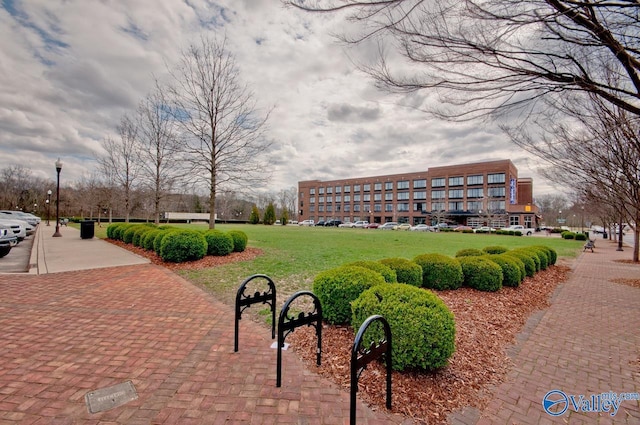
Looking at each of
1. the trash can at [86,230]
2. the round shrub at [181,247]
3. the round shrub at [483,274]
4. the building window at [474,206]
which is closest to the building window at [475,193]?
the building window at [474,206]

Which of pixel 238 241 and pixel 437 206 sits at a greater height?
pixel 437 206

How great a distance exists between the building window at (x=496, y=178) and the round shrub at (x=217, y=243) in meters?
62.4

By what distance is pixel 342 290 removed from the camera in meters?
4.25

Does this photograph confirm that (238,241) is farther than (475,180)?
No

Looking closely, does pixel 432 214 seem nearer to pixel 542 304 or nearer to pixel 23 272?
pixel 542 304

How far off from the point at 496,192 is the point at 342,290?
2570 inches

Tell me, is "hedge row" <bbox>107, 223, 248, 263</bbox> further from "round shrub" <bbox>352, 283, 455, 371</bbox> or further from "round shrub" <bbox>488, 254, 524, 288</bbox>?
"round shrub" <bbox>488, 254, 524, 288</bbox>

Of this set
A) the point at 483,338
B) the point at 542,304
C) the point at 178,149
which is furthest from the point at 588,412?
the point at 178,149

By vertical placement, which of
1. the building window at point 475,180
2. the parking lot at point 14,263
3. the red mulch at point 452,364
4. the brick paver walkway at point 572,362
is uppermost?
the building window at point 475,180

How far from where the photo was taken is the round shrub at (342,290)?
4.22 metres

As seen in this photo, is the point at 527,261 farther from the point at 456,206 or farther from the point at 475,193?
the point at 456,206

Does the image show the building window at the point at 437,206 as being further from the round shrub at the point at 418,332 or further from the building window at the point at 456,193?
the round shrub at the point at 418,332

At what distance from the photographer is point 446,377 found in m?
3.14

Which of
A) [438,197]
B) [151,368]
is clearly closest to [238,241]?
[151,368]
